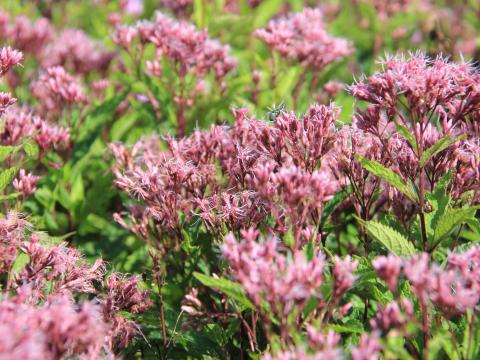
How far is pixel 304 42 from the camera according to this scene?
517 cm

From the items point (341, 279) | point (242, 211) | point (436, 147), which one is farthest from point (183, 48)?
point (341, 279)

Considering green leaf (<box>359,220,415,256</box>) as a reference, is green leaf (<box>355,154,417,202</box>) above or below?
above

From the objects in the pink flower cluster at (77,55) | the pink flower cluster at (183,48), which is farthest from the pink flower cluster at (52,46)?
the pink flower cluster at (183,48)

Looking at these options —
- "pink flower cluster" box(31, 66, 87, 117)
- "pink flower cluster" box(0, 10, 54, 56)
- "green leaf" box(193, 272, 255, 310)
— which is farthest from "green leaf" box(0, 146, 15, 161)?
"pink flower cluster" box(0, 10, 54, 56)

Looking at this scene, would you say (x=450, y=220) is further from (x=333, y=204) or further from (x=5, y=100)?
(x=5, y=100)

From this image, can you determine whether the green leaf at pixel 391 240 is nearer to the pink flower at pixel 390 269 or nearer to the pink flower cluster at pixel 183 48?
the pink flower at pixel 390 269

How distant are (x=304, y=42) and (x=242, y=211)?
254 centimetres

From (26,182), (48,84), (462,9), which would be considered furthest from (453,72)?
(462,9)

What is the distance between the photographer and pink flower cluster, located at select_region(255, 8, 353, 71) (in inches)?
194

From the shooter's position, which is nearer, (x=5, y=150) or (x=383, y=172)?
(x=383, y=172)

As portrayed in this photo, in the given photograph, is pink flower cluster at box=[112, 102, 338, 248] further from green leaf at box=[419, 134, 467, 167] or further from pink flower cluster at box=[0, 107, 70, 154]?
pink flower cluster at box=[0, 107, 70, 154]

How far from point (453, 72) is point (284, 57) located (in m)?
2.12

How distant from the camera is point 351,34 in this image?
23.5 ft

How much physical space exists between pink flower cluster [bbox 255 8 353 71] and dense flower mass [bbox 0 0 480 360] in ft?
0.06
